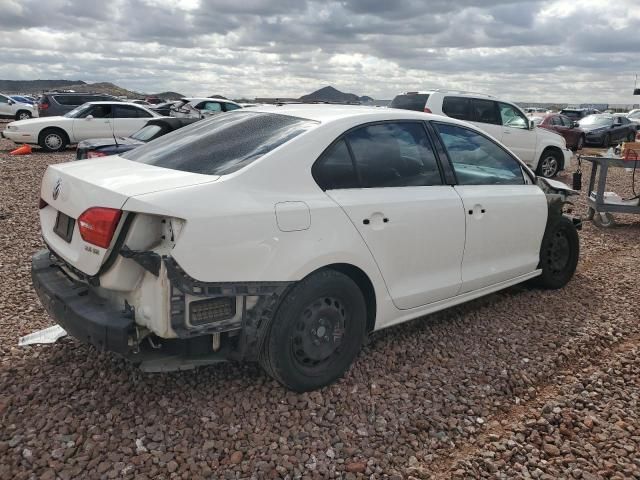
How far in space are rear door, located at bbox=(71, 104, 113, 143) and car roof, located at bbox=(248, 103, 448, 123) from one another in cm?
1349

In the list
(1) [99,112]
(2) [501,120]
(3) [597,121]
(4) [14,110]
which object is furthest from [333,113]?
(4) [14,110]

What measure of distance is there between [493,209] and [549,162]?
10.4 m

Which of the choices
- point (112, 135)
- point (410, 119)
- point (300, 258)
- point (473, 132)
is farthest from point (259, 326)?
point (112, 135)

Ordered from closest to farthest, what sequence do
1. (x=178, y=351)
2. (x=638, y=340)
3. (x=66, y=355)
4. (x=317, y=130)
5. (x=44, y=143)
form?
(x=178, y=351) → (x=317, y=130) → (x=66, y=355) → (x=638, y=340) → (x=44, y=143)

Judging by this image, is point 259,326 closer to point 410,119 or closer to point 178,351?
point 178,351

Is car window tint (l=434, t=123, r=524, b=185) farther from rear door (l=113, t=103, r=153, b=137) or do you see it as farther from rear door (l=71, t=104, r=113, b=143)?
rear door (l=71, t=104, r=113, b=143)

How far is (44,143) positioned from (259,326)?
48.8 ft

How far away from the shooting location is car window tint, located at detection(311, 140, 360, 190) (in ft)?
10.4

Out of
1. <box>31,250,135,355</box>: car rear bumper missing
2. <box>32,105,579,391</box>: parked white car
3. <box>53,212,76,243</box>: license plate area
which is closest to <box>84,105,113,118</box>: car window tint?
<box>32,105,579,391</box>: parked white car

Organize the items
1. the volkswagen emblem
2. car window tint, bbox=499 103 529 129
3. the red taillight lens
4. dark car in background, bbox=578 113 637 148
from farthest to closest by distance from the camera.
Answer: dark car in background, bbox=578 113 637 148, car window tint, bbox=499 103 529 129, the volkswagen emblem, the red taillight lens

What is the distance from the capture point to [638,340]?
4219 millimetres

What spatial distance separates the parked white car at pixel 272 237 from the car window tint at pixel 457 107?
7.66 m

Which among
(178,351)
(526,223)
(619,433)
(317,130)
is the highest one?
(317,130)

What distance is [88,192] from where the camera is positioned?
2859mm
